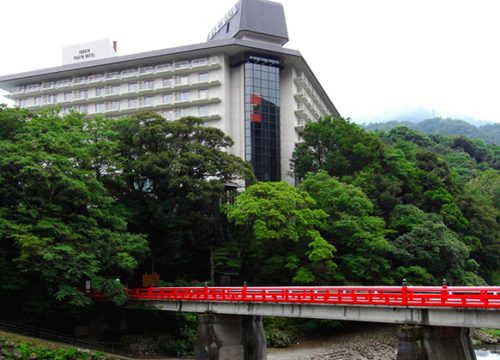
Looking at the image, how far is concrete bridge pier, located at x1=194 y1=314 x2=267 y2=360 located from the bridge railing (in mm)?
1689

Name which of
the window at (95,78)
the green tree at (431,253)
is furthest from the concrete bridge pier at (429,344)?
the window at (95,78)

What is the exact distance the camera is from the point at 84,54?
7650cm

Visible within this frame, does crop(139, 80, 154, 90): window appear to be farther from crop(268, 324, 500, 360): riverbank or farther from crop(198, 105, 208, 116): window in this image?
crop(268, 324, 500, 360): riverbank

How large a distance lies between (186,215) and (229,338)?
1471 centimetres

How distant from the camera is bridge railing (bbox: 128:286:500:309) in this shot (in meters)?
22.7

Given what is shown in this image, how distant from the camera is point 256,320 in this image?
116ft

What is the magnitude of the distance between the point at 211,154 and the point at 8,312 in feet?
70.0

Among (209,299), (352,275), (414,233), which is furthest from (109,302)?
(414,233)

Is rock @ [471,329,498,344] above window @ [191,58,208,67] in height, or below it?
below

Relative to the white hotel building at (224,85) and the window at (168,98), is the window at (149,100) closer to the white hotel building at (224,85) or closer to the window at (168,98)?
the white hotel building at (224,85)

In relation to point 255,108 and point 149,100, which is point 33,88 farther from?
point 255,108

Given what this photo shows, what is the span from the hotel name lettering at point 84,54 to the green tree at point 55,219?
37786 millimetres

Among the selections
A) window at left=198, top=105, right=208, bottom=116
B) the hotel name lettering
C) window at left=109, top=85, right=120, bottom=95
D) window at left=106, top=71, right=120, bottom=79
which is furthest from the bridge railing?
the hotel name lettering

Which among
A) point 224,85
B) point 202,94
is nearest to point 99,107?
point 202,94
